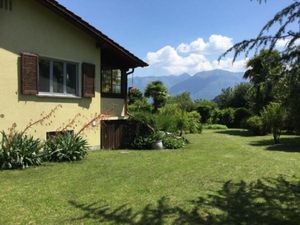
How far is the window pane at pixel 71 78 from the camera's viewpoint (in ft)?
48.6

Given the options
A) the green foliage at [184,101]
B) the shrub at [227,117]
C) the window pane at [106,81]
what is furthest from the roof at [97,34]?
the green foliage at [184,101]

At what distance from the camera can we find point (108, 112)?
17125 mm

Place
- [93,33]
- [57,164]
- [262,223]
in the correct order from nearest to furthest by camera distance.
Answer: [262,223]
[57,164]
[93,33]

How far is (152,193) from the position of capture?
805 cm

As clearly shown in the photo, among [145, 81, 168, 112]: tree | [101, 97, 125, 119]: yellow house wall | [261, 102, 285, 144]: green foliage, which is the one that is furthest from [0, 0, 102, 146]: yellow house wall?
[145, 81, 168, 112]: tree

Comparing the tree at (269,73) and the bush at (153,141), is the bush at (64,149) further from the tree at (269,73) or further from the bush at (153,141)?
the tree at (269,73)

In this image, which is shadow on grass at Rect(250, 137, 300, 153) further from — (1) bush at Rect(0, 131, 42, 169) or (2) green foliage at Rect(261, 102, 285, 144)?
(1) bush at Rect(0, 131, 42, 169)

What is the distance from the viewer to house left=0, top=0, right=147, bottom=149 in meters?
12.6

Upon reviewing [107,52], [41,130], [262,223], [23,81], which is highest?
[107,52]

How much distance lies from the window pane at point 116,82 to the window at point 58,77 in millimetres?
2807

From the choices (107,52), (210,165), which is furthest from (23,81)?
(210,165)

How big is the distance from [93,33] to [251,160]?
6926 millimetres

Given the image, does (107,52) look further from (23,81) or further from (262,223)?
(262,223)

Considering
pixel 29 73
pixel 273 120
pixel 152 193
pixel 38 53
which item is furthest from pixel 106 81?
pixel 152 193
